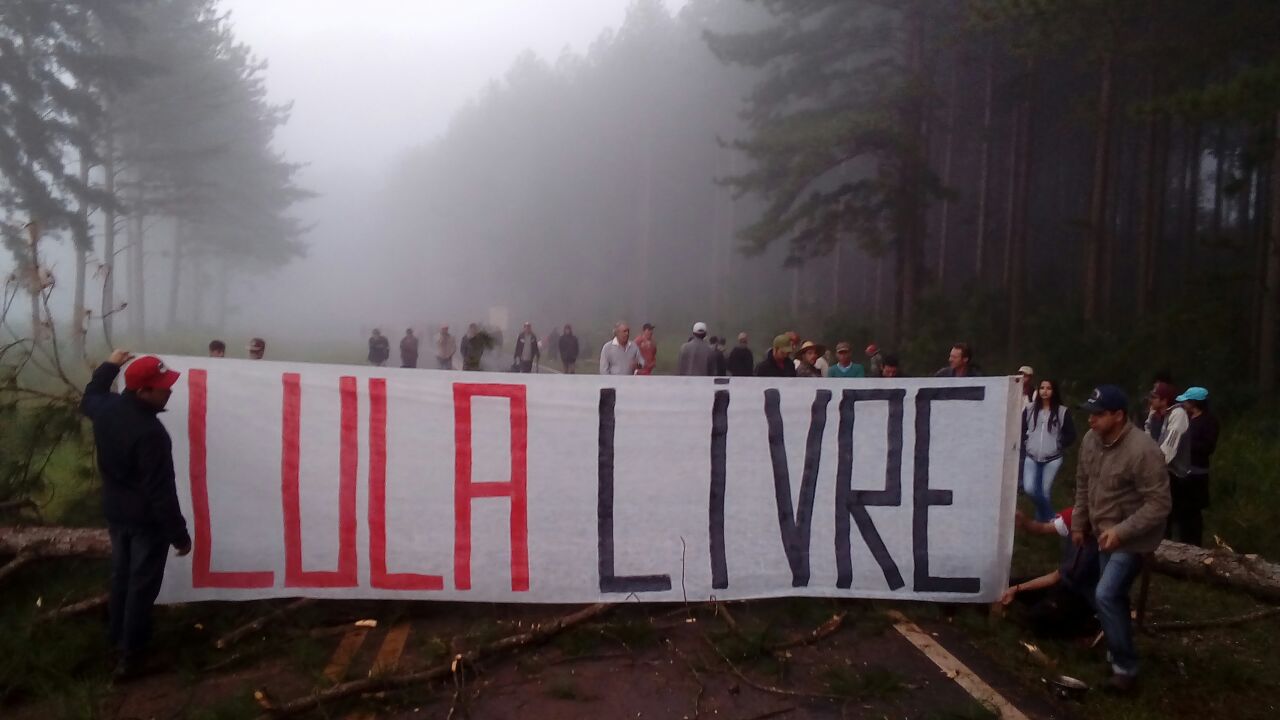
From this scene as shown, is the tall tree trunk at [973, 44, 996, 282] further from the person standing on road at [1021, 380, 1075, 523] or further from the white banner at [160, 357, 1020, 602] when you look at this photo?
the white banner at [160, 357, 1020, 602]

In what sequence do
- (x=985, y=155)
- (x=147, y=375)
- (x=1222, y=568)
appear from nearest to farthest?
1. (x=147, y=375)
2. (x=1222, y=568)
3. (x=985, y=155)

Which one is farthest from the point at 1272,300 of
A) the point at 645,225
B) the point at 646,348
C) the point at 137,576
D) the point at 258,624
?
the point at 645,225

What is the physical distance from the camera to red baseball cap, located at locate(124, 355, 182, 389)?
454 cm

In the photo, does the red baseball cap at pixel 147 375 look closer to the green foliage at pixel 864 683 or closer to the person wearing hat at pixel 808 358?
the green foliage at pixel 864 683

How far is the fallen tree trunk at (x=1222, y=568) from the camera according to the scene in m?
5.72

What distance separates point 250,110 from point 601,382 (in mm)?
48543

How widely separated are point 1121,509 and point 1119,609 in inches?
20.6

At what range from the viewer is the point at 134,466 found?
4598 mm

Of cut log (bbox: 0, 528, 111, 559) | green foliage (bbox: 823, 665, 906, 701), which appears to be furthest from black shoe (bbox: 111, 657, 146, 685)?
green foliage (bbox: 823, 665, 906, 701)

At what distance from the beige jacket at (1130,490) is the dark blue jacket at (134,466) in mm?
4796

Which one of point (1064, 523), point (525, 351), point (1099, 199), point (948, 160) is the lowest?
point (1064, 523)

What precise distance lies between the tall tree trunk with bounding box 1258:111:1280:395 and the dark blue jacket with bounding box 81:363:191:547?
48.0 ft

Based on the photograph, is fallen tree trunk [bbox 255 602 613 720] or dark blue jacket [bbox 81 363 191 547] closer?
fallen tree trunk [bbox 255 602 613 720]

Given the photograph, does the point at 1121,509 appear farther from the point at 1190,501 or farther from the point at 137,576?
the point at 137,576
